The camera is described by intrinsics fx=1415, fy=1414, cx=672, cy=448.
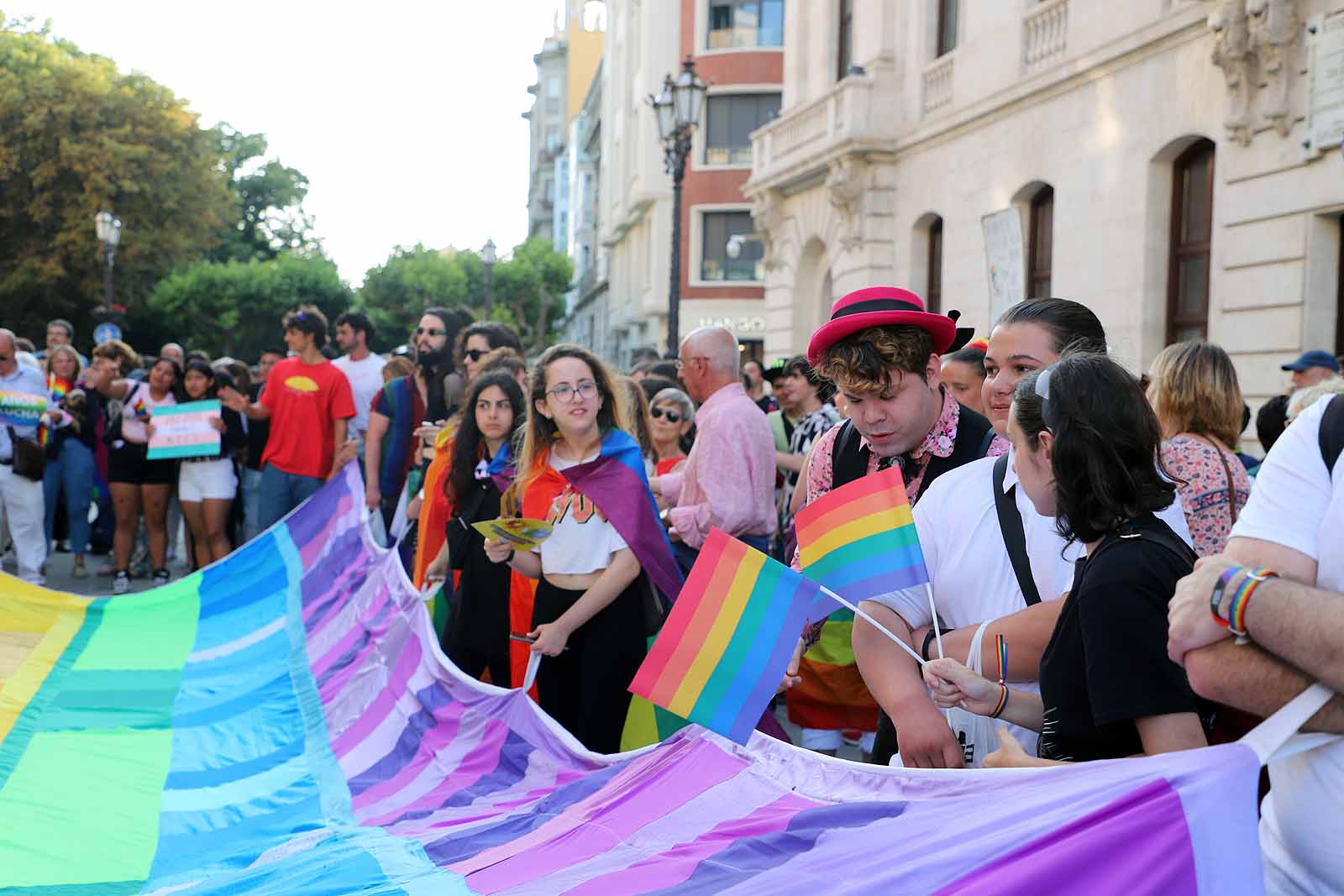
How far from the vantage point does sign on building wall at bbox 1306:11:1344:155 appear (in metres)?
11.0

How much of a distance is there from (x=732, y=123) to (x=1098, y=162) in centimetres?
2851

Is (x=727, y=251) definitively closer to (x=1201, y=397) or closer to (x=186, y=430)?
(x=186, y=430)

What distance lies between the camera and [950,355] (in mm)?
6078

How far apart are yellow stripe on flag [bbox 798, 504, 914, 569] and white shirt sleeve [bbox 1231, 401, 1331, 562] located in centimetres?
93

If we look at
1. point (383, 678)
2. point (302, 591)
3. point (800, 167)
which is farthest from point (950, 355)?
point (800, 167)

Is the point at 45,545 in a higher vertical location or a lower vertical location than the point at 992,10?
lower

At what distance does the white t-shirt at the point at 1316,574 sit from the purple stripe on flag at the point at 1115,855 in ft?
0.84

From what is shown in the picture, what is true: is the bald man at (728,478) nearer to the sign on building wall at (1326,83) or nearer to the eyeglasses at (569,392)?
the eyeglasses at (569,392)

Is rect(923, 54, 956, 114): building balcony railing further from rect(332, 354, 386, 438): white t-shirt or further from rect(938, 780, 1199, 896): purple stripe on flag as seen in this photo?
rect(938, 780, 1199, 896): purple stripe on flag

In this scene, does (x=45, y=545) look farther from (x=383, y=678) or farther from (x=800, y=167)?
(x=800, y=167)

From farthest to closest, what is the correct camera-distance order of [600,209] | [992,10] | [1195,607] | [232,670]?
[600,209] → [992,10] → [232,670] → [1195,607]

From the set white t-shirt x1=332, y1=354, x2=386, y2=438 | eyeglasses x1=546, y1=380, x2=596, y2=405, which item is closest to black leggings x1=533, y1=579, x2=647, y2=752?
eyeglasses x1=546, y1=380, x2=596, y2=405

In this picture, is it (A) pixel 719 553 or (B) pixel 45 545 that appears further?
(B) pixel 45 545

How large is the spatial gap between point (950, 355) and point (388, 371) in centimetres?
657
